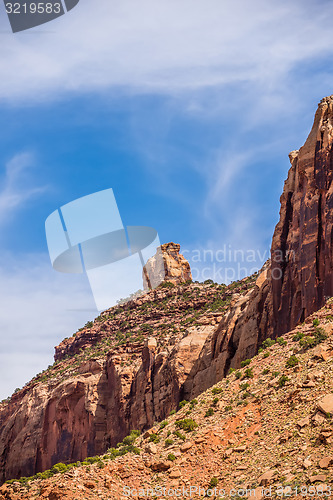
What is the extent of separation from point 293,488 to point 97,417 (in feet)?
217

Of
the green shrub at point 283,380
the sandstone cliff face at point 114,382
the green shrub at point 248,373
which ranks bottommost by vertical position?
the green shrub at point 283,380

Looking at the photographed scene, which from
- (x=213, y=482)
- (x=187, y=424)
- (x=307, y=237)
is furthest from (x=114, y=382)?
(x=213, y=482)

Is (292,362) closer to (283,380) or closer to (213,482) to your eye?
(283,380)

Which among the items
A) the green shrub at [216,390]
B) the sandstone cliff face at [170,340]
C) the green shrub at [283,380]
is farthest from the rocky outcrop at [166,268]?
the green shrub at [283,380]

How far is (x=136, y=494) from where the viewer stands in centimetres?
4884

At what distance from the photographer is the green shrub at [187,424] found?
185ft

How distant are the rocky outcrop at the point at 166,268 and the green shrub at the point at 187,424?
84139 mm

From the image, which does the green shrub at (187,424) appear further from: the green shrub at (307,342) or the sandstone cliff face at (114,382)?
the sandstone cliff face at (114,382)

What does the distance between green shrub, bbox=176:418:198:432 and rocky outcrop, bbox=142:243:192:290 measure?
276ft

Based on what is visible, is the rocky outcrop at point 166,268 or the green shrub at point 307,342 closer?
the green shrub at point 307,342

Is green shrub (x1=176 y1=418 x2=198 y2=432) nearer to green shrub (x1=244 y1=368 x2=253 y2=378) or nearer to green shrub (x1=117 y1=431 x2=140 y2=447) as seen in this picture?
green shrub (x1=244 y1=368 x2=253 y2=378)

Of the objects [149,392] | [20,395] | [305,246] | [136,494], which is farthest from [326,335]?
[20,395]

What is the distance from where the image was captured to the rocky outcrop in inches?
5659

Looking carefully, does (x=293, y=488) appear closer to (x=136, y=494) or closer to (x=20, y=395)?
(x=136, y=494)
